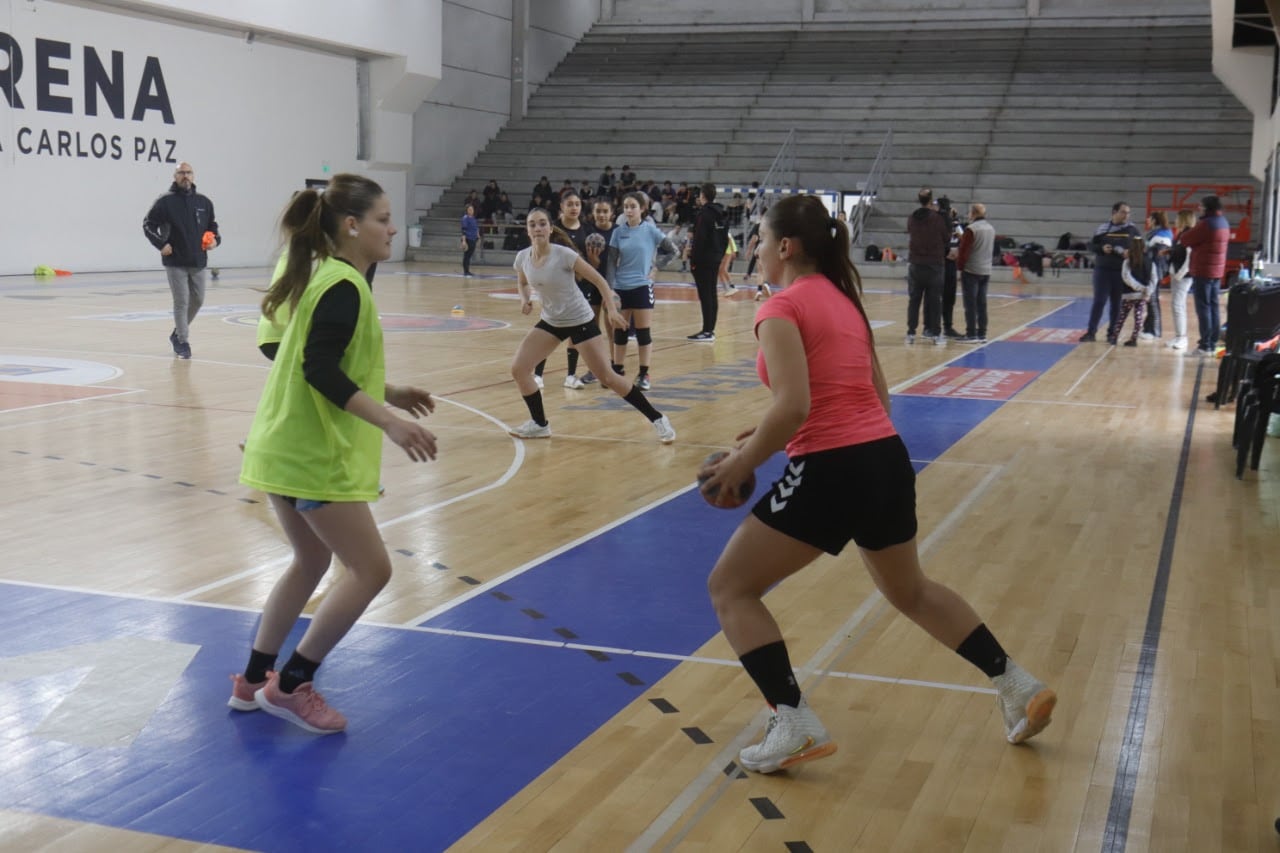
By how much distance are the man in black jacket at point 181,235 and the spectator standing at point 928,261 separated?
7.83m

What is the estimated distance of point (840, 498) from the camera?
378 centimetres

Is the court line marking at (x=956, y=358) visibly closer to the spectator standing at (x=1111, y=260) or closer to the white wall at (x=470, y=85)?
the spectator standing at (x=1111, y=260)

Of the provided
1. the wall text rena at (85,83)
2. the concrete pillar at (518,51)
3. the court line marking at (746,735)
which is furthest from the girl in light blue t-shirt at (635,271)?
the concrete pillar at (518,51)

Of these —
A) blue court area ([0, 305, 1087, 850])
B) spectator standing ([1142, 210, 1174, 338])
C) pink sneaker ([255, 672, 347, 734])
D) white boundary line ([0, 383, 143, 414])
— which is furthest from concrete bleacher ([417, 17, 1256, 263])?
pink sneaker ([255, 672, 347, 734])

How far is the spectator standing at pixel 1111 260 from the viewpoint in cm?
1605

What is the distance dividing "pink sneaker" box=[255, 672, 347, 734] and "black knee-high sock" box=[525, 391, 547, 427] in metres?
5.39

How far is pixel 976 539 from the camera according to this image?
22.8ft

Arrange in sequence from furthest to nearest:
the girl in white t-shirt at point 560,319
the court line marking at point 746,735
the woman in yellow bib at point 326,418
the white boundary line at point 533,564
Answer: the girl in white t-shirt at point 560,319, the white boundary line at point 533,564, the woman in yellow bib at point 326,418, the court line marking at point 746,735

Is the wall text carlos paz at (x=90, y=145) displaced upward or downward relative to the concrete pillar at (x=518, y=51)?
downward

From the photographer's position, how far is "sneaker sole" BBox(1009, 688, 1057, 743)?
411 cm

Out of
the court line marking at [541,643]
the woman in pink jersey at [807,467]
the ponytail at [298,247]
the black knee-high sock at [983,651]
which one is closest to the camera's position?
the woman in pink jersey at [807,467]

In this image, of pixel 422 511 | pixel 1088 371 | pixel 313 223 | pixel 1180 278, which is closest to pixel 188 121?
pixel 1180 278

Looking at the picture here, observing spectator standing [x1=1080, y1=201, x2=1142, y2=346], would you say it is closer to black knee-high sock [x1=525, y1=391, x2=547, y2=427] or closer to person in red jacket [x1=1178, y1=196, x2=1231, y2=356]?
person in red jacket [x1=1178, y1=196, x2=1231, y2=356]

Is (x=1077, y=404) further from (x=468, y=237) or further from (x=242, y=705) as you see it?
(x=468, y=237)
